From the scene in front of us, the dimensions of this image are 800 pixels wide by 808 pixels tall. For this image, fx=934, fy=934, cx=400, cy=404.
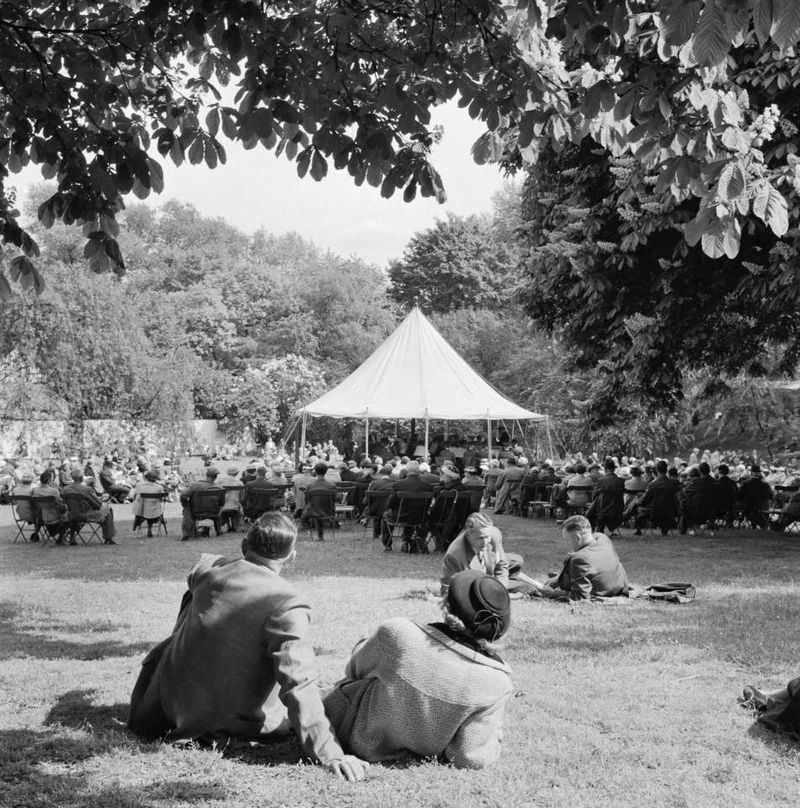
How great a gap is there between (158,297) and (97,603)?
30671mm

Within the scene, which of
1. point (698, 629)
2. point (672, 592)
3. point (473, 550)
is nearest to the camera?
point (698, 629)

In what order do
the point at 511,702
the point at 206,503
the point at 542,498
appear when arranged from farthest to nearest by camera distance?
the point at 542,498 < the point at 206,503 < the point at 511,702

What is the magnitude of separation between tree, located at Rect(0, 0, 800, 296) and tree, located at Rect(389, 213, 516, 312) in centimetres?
5018

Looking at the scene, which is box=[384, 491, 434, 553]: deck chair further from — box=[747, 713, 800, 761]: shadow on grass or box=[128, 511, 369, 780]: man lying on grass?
box=[128, 511, 369, 780]: man lying on grass

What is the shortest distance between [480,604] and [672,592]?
19.3 feet

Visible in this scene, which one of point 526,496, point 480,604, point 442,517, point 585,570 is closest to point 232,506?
point 442,517

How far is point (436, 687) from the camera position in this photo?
4266 millimetres

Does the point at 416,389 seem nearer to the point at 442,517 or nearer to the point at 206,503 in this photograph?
the point at 206,503

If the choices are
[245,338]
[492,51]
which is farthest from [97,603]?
[245,338]

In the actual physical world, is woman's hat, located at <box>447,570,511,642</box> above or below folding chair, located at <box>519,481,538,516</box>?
above

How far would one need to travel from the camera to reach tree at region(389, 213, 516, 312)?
56.4 m

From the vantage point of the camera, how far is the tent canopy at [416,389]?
23.2 metres

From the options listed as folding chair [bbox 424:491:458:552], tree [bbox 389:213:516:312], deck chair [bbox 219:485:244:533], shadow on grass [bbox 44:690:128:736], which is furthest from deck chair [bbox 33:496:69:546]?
tree [bbox 389:213:516:312]

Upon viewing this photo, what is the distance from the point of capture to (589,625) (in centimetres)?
812
